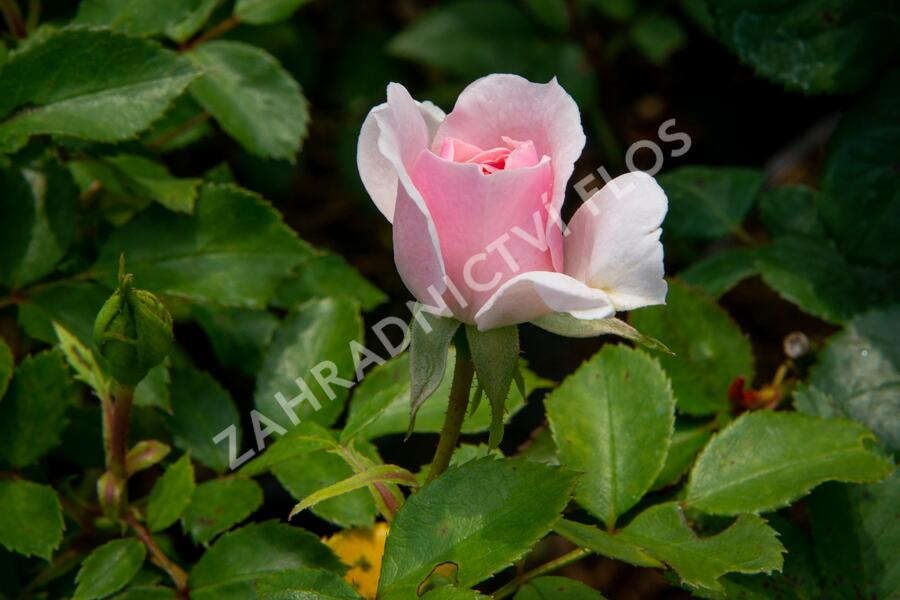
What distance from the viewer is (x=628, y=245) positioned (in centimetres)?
53

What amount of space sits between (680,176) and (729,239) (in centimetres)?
38

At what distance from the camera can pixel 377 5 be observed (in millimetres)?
1979

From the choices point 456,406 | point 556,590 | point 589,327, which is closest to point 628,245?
point 589,327

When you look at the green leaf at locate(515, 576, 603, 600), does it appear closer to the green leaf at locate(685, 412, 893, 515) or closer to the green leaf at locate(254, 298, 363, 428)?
the green leaf at locate(685, 412, 893, 515)

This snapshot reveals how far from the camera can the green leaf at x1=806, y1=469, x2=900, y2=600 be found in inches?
28.5

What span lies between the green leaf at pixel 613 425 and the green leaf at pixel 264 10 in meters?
0.53

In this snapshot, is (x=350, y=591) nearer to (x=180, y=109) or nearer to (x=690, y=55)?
(x=180, y=109)

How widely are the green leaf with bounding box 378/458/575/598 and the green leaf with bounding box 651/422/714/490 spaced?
196 mm

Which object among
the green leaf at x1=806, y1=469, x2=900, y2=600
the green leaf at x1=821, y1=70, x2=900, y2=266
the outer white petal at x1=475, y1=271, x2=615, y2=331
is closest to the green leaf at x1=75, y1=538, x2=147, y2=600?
the outer white petal at x1=475, y1=271, x2=615, y2=331

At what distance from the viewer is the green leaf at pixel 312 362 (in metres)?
0.80

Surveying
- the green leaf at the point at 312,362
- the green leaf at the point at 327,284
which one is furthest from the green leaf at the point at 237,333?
the green leaf at the point at 312,362

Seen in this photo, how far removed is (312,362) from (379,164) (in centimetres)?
28

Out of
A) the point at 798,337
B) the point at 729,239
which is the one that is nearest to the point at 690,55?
the point at 729,239

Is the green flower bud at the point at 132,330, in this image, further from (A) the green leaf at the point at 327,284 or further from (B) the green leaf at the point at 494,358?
(A) the green leaf at the point at 327,284
